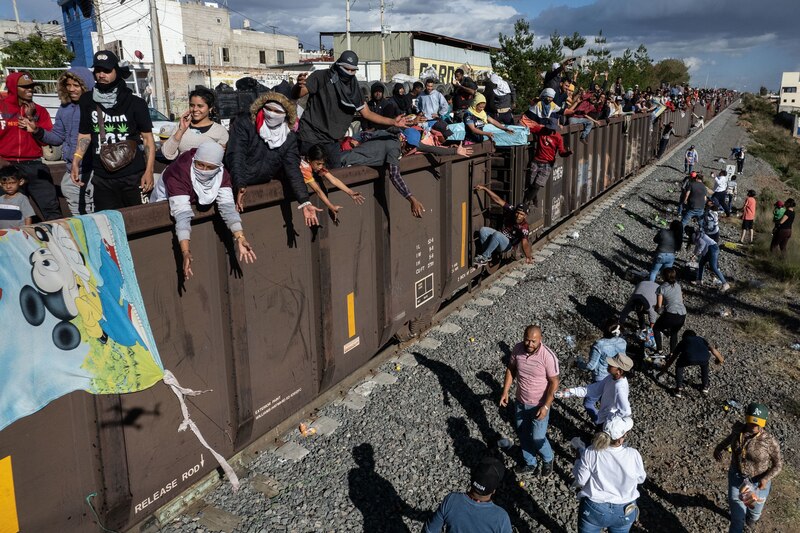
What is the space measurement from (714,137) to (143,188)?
47.3 m

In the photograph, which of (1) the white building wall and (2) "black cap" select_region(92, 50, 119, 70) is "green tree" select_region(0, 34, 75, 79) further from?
(2) "black cap" select_region(92, 50, 119, 70)

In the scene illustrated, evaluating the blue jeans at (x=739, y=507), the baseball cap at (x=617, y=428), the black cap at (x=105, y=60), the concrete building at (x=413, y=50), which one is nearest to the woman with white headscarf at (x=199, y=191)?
the black cap at (x=105, y=60)

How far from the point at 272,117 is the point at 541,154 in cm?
661

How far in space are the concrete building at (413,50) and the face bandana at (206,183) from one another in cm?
4672

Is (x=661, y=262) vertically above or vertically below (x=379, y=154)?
below

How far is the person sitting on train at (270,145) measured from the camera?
4551mm

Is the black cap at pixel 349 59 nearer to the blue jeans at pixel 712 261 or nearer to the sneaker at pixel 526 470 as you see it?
the sneaker at pixel 526 470

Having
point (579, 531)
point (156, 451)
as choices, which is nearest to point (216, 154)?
point (156, 451)

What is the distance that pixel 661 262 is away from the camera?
35.6 ft

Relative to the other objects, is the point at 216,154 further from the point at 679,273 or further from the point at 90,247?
the point at 679,273

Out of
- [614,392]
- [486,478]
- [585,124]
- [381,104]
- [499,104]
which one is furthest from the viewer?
[585,124]

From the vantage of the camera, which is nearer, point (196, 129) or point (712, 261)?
point (196, 129)

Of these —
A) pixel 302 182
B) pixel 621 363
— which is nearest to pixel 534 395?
pixel 621 363

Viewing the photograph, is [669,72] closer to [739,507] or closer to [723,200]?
[723,200]
